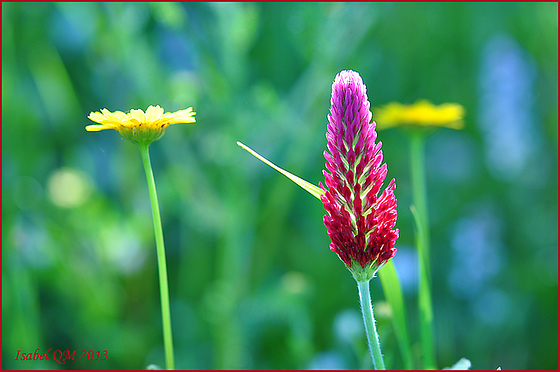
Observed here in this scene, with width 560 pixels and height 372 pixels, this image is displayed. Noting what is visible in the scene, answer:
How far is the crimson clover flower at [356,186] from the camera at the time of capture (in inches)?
20.9

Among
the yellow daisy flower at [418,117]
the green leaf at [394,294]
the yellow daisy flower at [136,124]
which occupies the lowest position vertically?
the green leaf at [394,294]

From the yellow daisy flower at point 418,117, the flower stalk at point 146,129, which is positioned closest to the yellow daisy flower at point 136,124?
the flower stalk at point 146,129

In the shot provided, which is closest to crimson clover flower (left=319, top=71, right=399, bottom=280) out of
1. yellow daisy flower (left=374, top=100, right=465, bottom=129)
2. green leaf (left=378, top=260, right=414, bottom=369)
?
Result: green leaf (left=378, top=260, right=414, bottom=369)

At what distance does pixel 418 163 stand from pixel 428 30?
1166mm

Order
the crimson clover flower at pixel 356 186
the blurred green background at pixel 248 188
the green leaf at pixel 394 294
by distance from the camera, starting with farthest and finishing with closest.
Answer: the blurred green background at pixel 248 188 < the green leaf at pixel 394 294 < the crimson clover flower at pixel 356 186

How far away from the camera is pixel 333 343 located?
137cm

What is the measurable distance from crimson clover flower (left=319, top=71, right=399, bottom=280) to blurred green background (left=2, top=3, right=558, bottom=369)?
20.7 inches

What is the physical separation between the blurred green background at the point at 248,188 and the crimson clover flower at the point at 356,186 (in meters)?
0.53

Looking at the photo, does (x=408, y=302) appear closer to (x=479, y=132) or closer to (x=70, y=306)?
(x=479, y=132)

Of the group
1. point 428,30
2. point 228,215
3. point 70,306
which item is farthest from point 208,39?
point 428,30

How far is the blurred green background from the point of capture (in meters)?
1.35

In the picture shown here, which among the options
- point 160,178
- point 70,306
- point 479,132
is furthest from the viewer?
point 479,132

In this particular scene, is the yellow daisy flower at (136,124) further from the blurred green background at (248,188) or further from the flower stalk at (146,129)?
the blurred green background at (248,188)

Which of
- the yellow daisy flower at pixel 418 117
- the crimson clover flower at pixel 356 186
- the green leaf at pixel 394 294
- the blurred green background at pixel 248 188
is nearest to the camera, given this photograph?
the crimson clover flower at pixel 356 186
